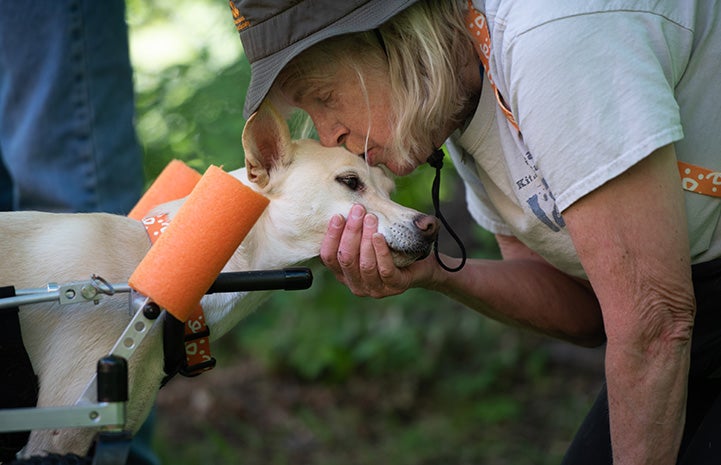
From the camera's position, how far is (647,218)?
1633 millimetres

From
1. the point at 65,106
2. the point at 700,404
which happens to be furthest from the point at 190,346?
the point at 65,106

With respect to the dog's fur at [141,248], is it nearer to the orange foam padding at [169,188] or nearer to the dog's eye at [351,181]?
the dog's eye at [351,181]

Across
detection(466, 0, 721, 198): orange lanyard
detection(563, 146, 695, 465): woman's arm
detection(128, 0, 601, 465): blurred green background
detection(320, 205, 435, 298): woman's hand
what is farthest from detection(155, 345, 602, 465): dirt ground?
detection(466, 0, 721, 198): orange lanyard

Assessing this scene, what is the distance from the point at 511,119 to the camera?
1876 millimetres

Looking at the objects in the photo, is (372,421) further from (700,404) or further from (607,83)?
(607,83)

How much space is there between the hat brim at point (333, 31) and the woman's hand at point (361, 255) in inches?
15.3

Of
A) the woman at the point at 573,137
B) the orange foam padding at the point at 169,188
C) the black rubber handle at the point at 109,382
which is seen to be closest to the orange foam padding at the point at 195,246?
the black rubber handle at the point at 109,382

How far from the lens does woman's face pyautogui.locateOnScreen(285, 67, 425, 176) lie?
6.78 ft

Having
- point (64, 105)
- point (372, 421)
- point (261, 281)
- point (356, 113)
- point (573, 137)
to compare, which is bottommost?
point (372, 421)

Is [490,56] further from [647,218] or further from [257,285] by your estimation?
[257,285]

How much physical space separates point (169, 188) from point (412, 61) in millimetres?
884

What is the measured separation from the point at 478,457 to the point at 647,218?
268cm

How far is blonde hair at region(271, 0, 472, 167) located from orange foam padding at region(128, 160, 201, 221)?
1.71 feet

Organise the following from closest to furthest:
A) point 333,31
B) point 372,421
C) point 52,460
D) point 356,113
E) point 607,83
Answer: point 52,460 < point 607,83 < point 333,31 < point 356,113 < point 372,421
